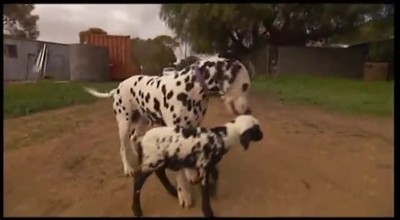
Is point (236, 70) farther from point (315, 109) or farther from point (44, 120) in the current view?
point (44, 120)

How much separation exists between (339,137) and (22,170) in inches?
39.7

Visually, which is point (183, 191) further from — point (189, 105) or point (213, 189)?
point (189, 105)

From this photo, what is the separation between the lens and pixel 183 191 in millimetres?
1117

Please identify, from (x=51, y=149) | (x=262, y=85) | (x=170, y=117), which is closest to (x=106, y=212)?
(x=170, y=117)

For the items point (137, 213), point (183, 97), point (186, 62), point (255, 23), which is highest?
point (255, 23)

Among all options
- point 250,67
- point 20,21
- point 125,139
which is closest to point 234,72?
point 250,67

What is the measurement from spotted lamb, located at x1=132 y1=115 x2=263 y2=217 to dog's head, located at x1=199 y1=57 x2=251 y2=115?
5cm

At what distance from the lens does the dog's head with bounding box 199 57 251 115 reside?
40.3 inches

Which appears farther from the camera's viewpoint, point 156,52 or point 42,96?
point 42,96

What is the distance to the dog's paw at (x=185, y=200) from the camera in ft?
3.62

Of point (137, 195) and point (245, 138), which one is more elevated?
point (245, 138)

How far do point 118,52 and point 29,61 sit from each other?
0.35 m

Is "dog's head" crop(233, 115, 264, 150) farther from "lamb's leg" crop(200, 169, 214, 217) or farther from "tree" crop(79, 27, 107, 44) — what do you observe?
"tree" crop(79, 27, 107, 44)

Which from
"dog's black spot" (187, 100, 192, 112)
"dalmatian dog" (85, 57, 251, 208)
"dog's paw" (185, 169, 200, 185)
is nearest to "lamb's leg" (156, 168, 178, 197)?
"dalmatian dog" (85, 57, 251, 208)
